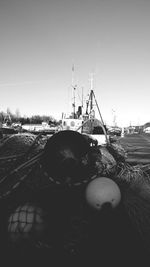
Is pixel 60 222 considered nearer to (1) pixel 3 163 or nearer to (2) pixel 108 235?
(2) pixel 108 235

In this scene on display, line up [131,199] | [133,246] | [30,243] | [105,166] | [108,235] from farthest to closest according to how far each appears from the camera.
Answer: [105,166] → [131,199] → [108,235] → [133,246] → [30,243]

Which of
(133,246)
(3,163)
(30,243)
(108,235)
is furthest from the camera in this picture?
(3,163)

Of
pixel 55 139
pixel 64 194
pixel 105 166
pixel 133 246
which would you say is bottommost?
pixel 133 246

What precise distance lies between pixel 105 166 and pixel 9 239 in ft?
8.24

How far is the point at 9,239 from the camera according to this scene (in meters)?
2.94

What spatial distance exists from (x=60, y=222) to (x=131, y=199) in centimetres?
125

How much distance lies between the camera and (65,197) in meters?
4.12

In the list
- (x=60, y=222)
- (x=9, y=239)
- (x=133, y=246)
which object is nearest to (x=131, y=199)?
(x=133, y=246)

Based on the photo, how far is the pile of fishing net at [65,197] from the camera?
299 cm

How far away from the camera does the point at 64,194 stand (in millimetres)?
4156

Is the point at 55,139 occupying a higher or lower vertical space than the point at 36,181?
higher

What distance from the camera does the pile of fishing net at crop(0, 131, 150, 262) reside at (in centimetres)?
299

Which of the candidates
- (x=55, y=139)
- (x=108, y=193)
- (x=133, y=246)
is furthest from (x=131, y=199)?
(x=55, y=139)

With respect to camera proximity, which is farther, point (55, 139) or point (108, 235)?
point (55, 139)
